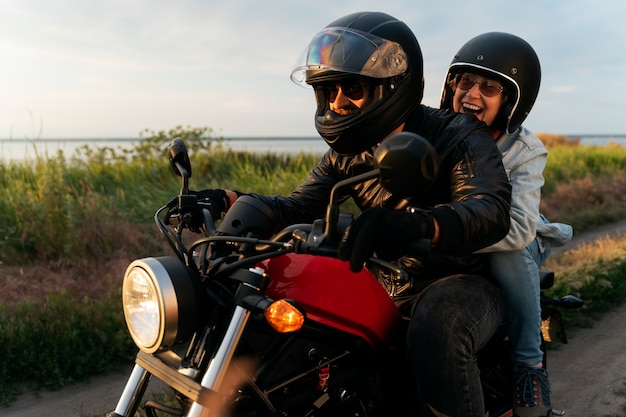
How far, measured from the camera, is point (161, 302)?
1842 mm

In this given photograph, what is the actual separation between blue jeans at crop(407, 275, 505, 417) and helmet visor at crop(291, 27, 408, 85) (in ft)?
2.93

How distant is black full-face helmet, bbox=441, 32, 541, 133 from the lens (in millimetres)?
3432

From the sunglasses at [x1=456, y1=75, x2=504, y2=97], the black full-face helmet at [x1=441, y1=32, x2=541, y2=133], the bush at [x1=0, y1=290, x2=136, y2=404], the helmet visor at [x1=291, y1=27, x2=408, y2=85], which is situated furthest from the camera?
the bush at [x1=0, y1=290, x2=136, y2=404]

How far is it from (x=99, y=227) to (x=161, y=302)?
5.37 meters

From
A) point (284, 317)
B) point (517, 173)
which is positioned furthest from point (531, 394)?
point (284, 317)

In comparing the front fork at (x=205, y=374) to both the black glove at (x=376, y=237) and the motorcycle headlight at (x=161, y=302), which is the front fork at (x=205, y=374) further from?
the black glove at (x=376, y=237)

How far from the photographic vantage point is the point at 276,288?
6.71 feet

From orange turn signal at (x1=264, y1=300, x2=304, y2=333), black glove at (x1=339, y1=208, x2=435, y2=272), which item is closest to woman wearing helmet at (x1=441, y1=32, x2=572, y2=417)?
black glove at (x1=339, y1=208, x2=435, y2=272)

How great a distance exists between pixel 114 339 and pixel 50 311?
1.93 feet

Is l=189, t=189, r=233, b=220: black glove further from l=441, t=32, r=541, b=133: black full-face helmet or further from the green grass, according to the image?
the green grass

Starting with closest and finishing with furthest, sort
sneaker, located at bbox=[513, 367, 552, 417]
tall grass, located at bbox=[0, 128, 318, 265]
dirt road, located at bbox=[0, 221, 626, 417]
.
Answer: sneaker, located at bbox=[513, 367, 552, 417], dirt road, located at bbox=[0, 221, 626, 417], tall grass, located at bbox=[0, 128, 318, 265]

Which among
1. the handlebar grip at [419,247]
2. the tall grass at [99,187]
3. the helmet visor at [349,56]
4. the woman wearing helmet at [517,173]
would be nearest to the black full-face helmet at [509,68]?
the woman wearing helmet at [517,173]

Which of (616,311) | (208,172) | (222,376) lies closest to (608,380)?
(616,311)

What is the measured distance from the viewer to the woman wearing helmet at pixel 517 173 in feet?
9.11
